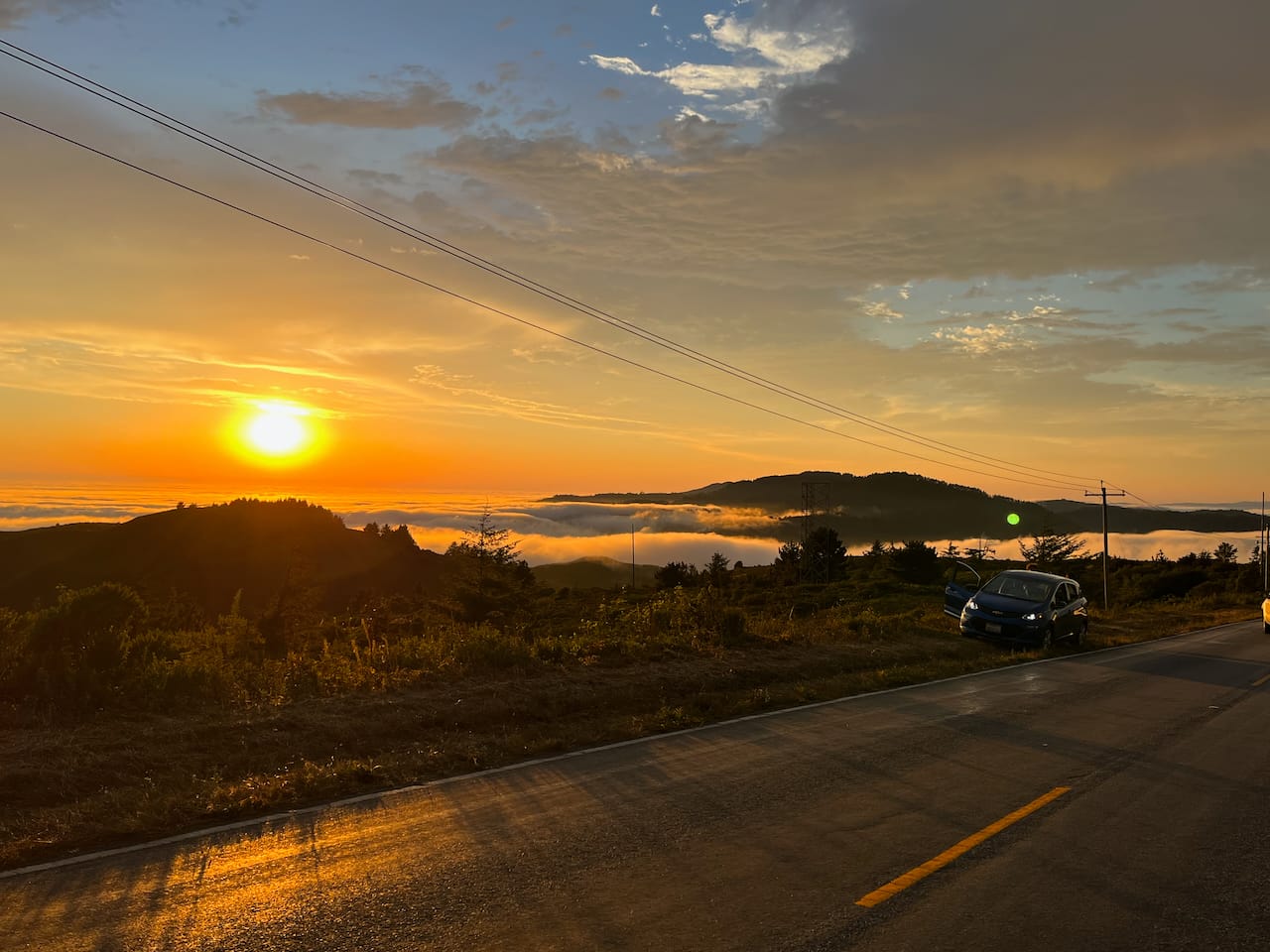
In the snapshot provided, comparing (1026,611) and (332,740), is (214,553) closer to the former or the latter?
(1026,611)

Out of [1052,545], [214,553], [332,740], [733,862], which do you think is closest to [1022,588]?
[332,740]

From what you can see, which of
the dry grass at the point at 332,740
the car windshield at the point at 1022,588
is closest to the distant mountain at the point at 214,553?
the car windshield at the point at 1022,588

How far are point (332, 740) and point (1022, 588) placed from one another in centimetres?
1986

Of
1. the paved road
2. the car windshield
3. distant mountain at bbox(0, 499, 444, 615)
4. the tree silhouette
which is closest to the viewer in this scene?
the paved road

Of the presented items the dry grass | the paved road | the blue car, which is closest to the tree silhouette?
the blue car

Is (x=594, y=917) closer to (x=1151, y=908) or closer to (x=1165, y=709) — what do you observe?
(x=1151, y=908)

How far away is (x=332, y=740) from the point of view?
10.2m

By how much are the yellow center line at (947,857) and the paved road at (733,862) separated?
50 millimetres

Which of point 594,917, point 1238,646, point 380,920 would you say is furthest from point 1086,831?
point 1238,646

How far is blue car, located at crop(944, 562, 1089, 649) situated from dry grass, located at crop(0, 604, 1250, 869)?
6764mm

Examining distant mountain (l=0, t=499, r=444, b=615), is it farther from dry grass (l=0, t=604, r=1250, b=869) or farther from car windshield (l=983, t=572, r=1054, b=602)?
dry grass (l=0, t=604, r=1250, b=869)

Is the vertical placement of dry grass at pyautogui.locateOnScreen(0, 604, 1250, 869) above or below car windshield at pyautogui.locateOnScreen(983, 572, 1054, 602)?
below

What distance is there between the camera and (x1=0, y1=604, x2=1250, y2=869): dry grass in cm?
755

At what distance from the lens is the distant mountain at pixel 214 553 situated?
149000mm
